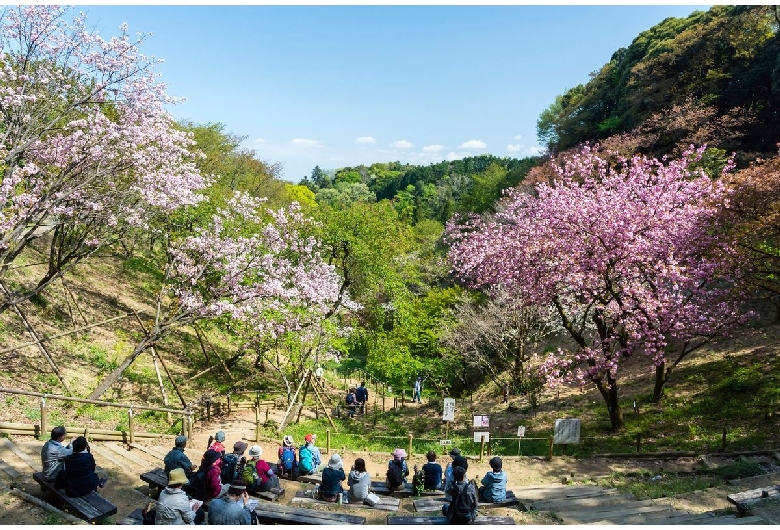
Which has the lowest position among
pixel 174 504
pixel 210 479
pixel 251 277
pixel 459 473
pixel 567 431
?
pixel 567 431

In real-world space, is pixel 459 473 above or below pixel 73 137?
below

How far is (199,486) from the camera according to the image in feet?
25.4

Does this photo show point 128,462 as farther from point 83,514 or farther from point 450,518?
point 450,518

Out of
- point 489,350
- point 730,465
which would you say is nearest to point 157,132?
point 730,465

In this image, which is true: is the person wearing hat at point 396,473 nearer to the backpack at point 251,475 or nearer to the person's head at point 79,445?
the backpack at point 251,475

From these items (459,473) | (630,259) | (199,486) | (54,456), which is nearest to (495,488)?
(459,473)

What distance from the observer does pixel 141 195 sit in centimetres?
1327

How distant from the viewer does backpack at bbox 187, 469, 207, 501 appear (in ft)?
25.4

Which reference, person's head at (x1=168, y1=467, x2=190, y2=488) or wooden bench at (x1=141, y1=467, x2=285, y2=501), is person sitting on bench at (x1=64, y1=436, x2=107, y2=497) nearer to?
wooden bench at (x1=141, y1=467, x2=285, y2=501)

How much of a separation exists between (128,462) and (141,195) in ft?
22.7

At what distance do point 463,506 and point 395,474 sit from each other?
288cm

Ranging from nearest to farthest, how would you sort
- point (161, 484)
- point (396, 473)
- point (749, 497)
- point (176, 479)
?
point (176, 479) → point (749, 497) → point (161, 484) → point (396, 473)

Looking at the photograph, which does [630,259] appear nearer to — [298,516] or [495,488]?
[495,488]

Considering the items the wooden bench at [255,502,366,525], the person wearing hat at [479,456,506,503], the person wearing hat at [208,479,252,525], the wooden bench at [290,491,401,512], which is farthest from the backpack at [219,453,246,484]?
the person wearing hat at [479,456,506,503]
